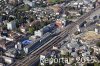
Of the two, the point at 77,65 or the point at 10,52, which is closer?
the point at 77,65

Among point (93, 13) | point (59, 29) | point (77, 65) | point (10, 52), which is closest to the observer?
point (77, 65)

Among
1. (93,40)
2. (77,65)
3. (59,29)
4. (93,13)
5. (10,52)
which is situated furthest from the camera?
(93,13)

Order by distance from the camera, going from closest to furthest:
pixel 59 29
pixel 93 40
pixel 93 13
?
pixel 93 40
pixel 59 29
pixel 93 13

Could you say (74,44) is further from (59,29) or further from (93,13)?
(93,13)

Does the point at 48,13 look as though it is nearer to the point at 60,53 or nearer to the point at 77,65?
the point at 60,53

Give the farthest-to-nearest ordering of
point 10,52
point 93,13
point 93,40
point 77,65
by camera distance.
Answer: point 93,13 → point 93,40 → point 10,52 → point 77,65

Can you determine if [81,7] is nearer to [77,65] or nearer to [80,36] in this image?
[80,36]

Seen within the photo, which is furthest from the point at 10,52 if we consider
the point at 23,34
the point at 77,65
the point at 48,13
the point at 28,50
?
the point at 48,13

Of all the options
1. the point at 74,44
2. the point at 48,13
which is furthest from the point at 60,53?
the point at 48,13

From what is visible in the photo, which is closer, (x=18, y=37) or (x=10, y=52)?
(x=10, y=52)
